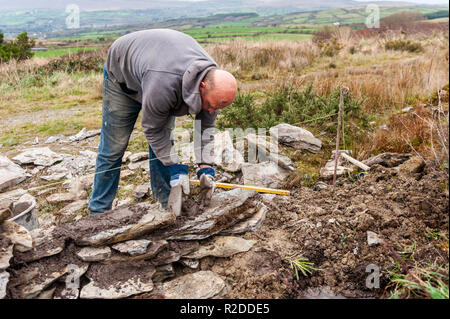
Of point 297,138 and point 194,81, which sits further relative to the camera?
point 297,138

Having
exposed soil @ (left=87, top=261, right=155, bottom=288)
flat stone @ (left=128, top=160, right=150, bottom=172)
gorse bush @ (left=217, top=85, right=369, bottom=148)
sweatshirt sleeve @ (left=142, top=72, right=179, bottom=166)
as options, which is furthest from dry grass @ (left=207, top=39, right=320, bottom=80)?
exposed soil @ (left=87, top=261, right=155, bottom=288)

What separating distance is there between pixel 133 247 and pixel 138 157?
2.39m

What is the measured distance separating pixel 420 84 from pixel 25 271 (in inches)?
288

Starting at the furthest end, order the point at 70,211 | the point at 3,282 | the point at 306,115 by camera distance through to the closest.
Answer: the point at 306,115
the point at 70,211
the point at 3,282

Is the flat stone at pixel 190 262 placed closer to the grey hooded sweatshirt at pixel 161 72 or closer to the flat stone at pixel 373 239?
the grey hooded sweatshirt at pixel 161 72

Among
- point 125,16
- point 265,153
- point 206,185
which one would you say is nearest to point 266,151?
point 265,153

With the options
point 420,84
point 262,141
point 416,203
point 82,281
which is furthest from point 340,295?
point 420,84

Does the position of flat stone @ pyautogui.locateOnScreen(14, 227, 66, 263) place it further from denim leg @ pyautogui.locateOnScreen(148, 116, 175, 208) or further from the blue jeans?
denim leg @ pyautogui.locateOnScreen(148, 116, 175, 208)

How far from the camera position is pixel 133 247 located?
2195mm

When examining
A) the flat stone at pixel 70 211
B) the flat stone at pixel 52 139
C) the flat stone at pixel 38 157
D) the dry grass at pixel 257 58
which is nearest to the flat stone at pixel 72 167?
the flat stone at pixel 38 157

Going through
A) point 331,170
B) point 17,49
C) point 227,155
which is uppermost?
point 17,49

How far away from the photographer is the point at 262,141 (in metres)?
4.22

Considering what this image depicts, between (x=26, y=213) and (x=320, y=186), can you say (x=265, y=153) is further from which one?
(x=26, y=213)

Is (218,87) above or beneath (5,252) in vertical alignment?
above
